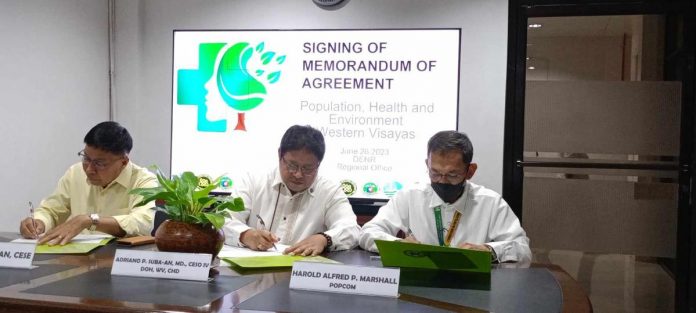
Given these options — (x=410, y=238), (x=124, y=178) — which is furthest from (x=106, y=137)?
(x=410, y=238)

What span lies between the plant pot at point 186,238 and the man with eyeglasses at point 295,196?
741 mm

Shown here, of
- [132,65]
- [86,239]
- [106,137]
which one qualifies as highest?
[132,65]

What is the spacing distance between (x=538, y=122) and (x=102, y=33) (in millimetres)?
2846

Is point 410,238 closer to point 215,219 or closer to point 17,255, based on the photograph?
point 215,219

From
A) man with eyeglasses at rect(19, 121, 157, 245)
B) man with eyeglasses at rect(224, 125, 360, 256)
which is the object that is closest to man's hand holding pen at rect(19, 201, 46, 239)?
man with eyeglasses at rect(19, 121, 157, 245)

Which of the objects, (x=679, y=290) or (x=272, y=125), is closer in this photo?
(x=679, y=290)

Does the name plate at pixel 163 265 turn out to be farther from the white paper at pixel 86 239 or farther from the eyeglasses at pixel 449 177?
the eyeglasses at pixel 449 177

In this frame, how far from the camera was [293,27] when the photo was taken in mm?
3900

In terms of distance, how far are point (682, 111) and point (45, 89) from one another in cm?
359

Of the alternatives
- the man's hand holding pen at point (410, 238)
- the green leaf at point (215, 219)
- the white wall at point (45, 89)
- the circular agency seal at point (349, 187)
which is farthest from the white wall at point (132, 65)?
the green leaf at point (215, 219)

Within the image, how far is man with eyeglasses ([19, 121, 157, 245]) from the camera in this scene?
7.84ft

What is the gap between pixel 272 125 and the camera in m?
3.83

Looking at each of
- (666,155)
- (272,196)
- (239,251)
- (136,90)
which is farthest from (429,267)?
(136,90)

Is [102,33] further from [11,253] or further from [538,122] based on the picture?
[538,122]
